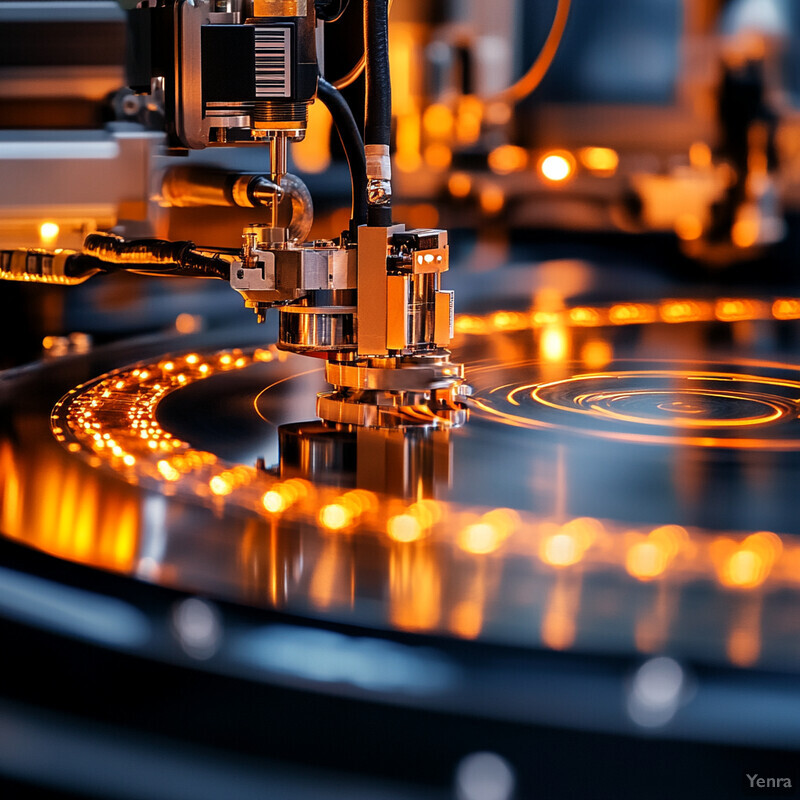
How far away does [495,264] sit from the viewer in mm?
1913

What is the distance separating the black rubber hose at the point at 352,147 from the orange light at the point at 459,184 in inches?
44.0

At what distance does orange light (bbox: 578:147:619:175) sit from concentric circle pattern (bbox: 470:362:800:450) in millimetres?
1122

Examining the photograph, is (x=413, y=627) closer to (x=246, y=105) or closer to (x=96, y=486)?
(x=96, y=486)

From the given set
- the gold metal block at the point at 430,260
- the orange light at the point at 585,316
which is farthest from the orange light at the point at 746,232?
the gold metal block at the point at 430,260

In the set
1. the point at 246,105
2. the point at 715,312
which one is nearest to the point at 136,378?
the point at 246,105

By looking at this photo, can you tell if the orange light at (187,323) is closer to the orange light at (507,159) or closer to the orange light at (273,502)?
the orange light at (273,502)

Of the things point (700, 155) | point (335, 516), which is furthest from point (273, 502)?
point (700, 155)

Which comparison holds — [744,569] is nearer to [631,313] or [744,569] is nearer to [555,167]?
[631,313]

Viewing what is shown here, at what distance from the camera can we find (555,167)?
2.12m

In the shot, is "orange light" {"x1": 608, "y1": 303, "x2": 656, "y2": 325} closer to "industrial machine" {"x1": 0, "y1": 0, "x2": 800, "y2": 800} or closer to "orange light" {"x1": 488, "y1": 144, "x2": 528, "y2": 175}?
"industrial machine" {"x1": 0, "y1": 0, "x2": 800, "y2": 800}

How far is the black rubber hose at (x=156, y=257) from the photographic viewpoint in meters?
0.91

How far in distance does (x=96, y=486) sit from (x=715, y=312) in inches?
38.9

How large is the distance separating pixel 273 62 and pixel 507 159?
134 centimetres

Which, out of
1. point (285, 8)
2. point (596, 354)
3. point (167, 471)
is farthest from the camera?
point (596, 354)
